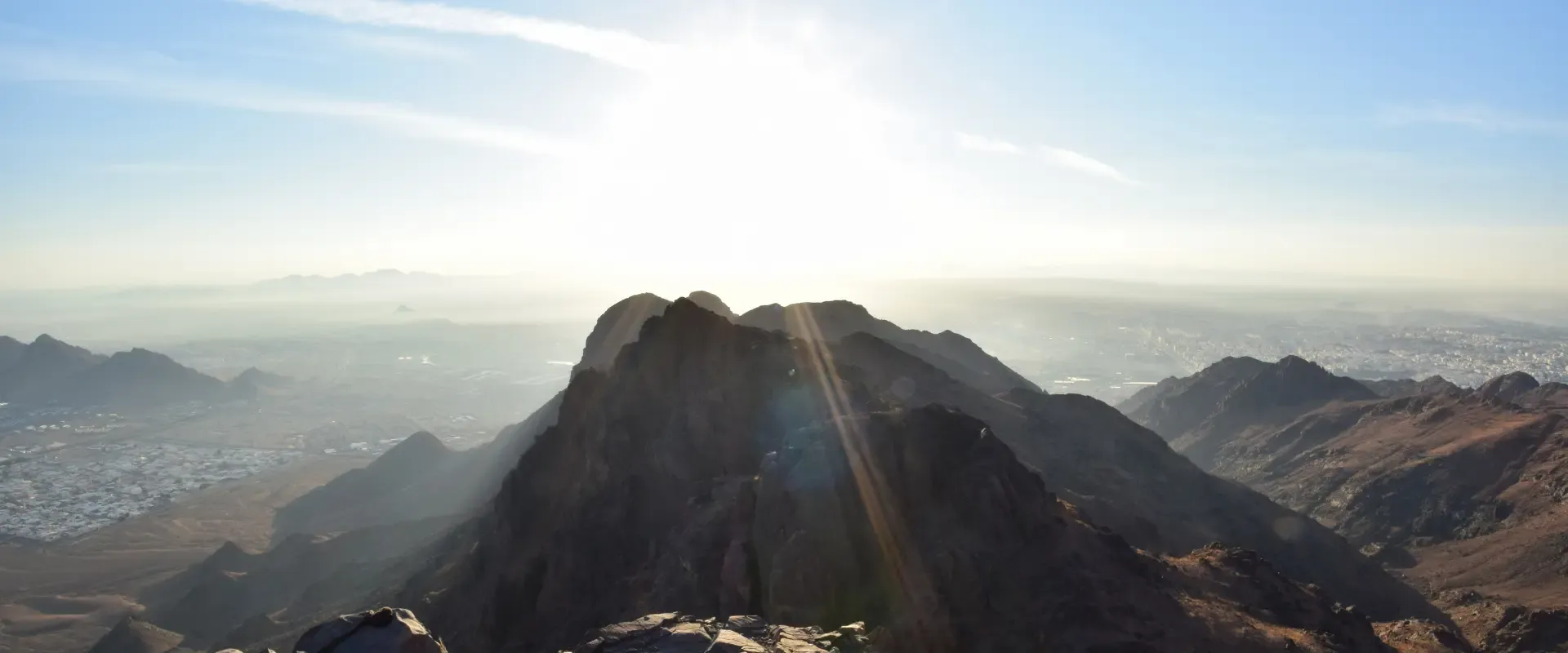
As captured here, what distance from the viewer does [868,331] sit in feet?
318

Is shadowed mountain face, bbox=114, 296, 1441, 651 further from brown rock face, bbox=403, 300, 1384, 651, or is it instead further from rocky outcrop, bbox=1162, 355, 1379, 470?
rocky outcrop, bbox=1162, 355, 1379, 470

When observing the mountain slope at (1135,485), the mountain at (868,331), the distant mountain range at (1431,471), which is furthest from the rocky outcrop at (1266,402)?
the mountain slope at (1135,485)

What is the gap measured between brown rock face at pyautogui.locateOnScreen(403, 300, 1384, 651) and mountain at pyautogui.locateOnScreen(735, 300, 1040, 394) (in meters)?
45.9

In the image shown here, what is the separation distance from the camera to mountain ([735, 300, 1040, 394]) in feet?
305

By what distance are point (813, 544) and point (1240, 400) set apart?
4861 inches

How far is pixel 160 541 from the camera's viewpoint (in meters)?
121

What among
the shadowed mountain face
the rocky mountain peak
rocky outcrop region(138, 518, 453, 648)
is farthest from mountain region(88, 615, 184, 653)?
the rocky mountain peak

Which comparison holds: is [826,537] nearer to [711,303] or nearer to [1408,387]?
[711,303]

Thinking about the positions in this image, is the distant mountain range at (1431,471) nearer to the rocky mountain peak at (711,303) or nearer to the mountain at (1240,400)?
the mountain at (1240,400)

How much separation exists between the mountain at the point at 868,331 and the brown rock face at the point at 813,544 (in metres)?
45.9

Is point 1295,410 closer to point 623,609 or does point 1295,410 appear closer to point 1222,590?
point 1222,590

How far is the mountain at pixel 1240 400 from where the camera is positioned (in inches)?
4675

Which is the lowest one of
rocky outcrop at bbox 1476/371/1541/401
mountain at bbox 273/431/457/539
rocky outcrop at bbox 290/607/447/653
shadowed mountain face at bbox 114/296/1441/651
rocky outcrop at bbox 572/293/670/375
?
mountain at bbox 273/431/457/539

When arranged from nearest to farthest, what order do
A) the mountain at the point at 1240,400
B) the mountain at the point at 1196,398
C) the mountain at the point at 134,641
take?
the mountain at the point at 134,641 → the mountain at the point at 1240,400 → the mountain at the point at 1196,398
